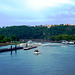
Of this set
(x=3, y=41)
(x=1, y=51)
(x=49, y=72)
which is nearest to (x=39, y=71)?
(x=49, y=72)

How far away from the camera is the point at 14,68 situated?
178ft

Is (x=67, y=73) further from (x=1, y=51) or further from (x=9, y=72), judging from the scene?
(x=1, y=51)

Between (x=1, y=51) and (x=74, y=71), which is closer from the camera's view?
(x=74, y=71)

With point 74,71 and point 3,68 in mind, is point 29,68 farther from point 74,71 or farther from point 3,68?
point 74,71

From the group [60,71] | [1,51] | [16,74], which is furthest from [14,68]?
[1,51]

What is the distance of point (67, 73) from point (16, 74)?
387 inches

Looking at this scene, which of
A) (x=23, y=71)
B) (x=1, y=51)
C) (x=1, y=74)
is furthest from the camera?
(x=1, y=51)

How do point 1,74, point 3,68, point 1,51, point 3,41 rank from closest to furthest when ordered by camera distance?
1. point 1,74
2. point 3,68
3. point 1,51
4. point 3,41

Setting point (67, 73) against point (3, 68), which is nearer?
point (67, 73)

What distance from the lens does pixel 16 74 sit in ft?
157

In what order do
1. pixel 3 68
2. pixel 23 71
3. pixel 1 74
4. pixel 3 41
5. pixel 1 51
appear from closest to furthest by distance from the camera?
1. pixel 1 74
2. pixel 23 71
3. pixel 3 68
4. pixel 1 51
5. pixel 3 41

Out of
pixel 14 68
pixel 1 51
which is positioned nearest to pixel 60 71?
pixel 14 68

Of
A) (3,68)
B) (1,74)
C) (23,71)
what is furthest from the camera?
(3,68)

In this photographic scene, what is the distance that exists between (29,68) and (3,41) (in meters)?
117
